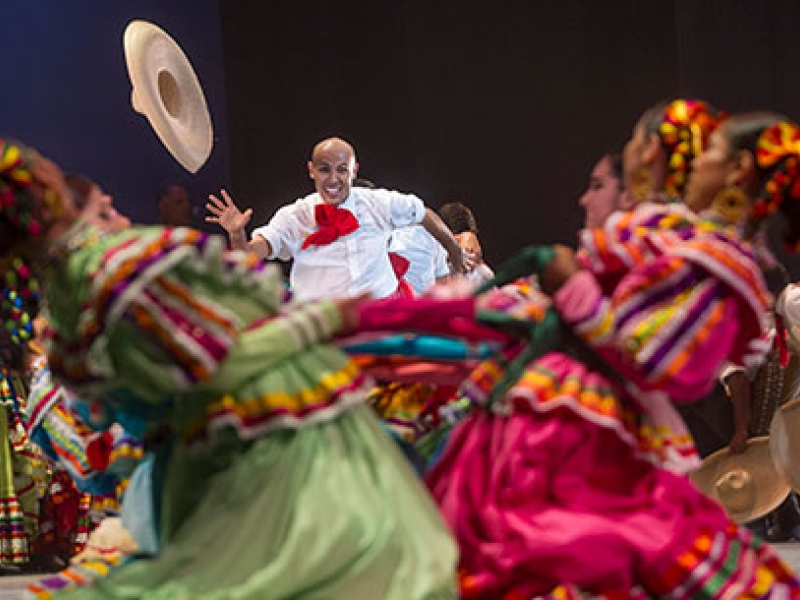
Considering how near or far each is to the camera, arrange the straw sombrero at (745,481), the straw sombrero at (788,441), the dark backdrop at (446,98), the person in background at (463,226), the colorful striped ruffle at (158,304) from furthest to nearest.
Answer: the dark backdrop at (446,98) < the person in background at (463,226) < the straw sombrero at (745,481) < the straw sombrero at (788,441) < the colorful striped ruffle at (158,304)

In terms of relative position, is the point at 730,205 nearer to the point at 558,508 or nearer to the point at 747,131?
the point at 747,131

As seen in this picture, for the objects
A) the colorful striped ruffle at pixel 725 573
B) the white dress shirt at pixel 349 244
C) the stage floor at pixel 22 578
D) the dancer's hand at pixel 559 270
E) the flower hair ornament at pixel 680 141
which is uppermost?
the flower hair ornament at pixel 680 141

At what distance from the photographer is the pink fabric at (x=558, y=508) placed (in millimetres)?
3059

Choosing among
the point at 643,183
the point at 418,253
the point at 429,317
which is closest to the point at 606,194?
the point at 643,183

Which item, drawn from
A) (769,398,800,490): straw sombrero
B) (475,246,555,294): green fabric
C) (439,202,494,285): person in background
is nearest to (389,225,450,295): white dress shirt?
(439,202,494,285): person in background

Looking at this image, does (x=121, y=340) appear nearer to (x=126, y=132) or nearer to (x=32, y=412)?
(x=32, y=412)

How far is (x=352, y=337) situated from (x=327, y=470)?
379 millimetres

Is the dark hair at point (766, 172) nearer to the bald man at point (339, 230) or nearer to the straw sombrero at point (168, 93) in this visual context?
the bald man at point (339, 230)

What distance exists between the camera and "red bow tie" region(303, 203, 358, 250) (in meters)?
7.22

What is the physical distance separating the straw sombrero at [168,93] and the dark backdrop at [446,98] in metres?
1.57

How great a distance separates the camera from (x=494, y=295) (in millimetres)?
3480

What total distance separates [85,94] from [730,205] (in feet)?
17.4

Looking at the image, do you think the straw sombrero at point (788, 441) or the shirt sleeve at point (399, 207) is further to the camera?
the shirt sleeve at point (399, 207)

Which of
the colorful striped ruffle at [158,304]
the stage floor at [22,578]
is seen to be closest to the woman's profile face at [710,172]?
the colorful striped ruffle at [158,304]
